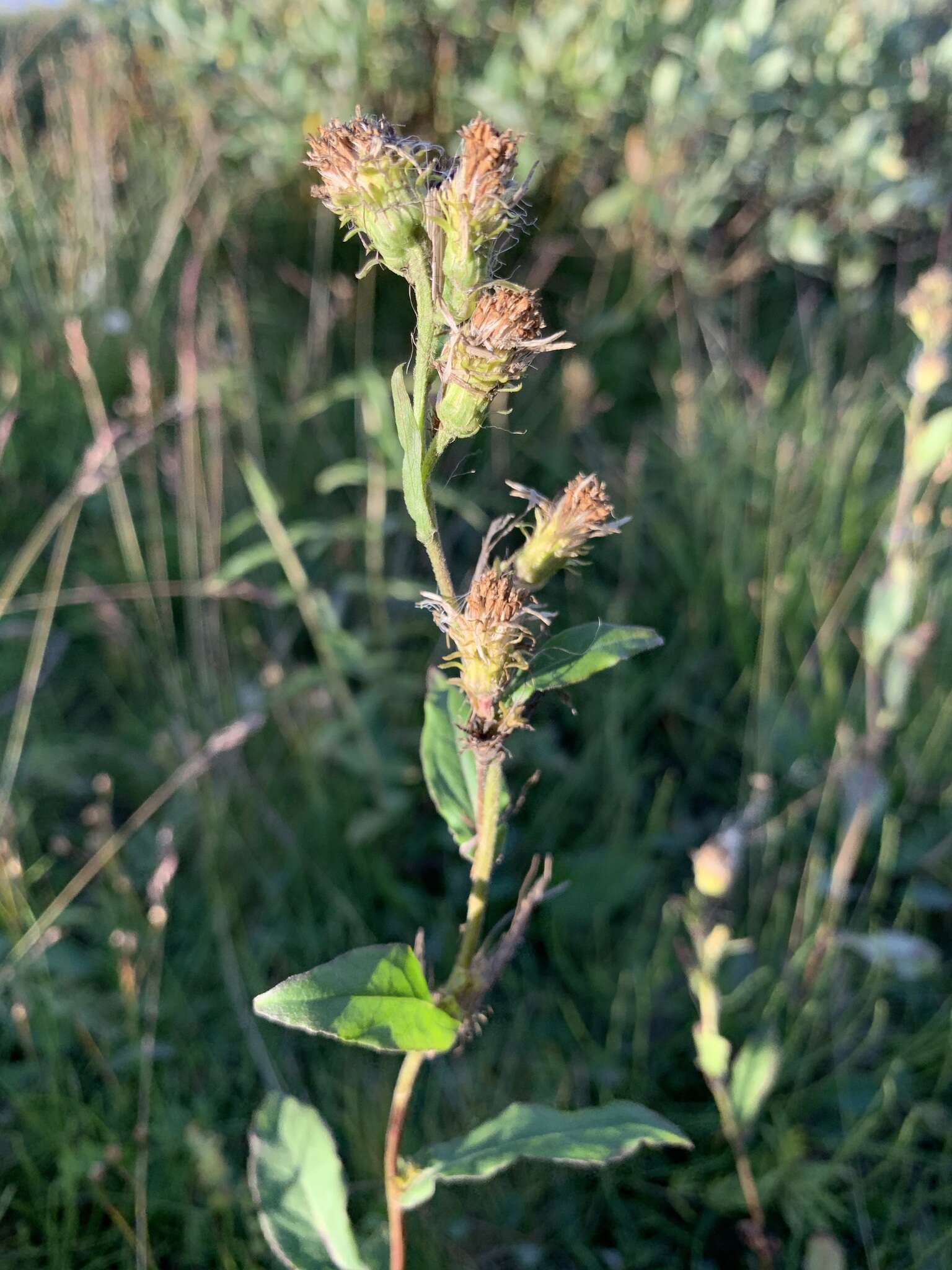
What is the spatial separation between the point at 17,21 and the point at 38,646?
14.4 ft

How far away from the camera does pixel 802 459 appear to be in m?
1.97

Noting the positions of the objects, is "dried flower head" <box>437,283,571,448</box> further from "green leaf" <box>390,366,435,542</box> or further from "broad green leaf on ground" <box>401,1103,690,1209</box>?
"broad green leaf on ground" <box>401,1103,690,1209</box>

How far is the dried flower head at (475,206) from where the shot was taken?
578mm

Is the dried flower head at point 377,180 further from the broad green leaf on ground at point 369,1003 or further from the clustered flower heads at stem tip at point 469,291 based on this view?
the broad green leaf on ground at point 369,1003

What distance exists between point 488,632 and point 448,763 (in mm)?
250

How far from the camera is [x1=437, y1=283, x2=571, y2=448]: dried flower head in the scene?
58 centimetres

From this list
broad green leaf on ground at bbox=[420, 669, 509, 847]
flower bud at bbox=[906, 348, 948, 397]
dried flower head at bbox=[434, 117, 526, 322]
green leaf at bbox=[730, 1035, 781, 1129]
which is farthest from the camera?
flower bud at bbox=[906, 348, 948, 397]

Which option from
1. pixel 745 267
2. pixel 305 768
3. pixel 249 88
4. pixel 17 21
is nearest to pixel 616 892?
pixel 305 768

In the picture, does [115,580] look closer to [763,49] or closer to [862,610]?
[862,610]

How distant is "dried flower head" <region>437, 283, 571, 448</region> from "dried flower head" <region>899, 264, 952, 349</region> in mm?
846

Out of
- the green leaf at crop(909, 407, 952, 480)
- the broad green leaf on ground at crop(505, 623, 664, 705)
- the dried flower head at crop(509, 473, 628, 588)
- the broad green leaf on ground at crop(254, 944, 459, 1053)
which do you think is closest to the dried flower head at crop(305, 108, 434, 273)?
the dried flower head at crop(509, 473, 628, 588)

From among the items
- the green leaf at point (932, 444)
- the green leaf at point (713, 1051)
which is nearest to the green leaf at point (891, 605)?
the green leaf at point (932, 444)

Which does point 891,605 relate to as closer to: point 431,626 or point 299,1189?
point 431,626

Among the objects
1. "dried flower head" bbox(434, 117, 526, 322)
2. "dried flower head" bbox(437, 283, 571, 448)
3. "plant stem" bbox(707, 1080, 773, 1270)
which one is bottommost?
"plant stem" bbox(707, 1080, 773, 1270)
